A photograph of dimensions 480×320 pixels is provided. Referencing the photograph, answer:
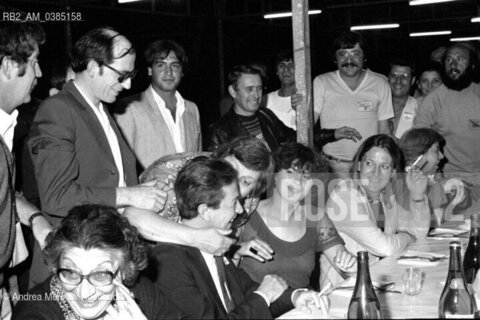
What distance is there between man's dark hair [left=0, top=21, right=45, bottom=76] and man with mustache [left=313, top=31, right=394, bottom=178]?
9.37 feet

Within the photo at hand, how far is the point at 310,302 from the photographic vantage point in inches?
87.0

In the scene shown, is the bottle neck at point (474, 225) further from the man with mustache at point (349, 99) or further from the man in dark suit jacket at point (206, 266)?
the man with mustache at point (349, 99)

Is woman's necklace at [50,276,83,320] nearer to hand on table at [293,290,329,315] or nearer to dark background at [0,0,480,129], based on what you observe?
hand on table at [293,290,329,315]

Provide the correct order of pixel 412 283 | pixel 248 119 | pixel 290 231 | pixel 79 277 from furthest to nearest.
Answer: pixel 248 119 < pixel 290 231 < pixel 412 283 < pixel 79 277

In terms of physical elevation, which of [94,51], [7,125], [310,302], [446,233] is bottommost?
[446,233]

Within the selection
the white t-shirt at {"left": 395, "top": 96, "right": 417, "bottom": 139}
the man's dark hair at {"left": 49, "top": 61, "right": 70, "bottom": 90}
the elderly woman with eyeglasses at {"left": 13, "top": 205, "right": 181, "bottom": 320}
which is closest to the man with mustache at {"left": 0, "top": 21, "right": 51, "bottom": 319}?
the elderly woman with eyeglasses at {"left": 13, "top": 205, "right": 181, "bottom": 320}

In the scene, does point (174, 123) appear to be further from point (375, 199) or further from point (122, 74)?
point (122, 74)

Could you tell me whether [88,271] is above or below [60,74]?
below

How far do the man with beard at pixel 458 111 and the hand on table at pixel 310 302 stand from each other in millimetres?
2909

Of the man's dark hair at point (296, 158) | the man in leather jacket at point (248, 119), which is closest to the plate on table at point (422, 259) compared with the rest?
the man's dark hair at point (296, 158)

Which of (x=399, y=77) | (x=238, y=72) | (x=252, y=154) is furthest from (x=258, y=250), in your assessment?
(x=399, y=77)

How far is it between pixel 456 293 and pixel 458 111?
9.74 feet

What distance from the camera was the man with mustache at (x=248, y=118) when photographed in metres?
4.19

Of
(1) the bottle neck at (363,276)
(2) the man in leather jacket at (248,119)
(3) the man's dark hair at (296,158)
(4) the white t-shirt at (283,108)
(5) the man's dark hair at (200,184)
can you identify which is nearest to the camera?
(1) the bottle neck at (363,276)
